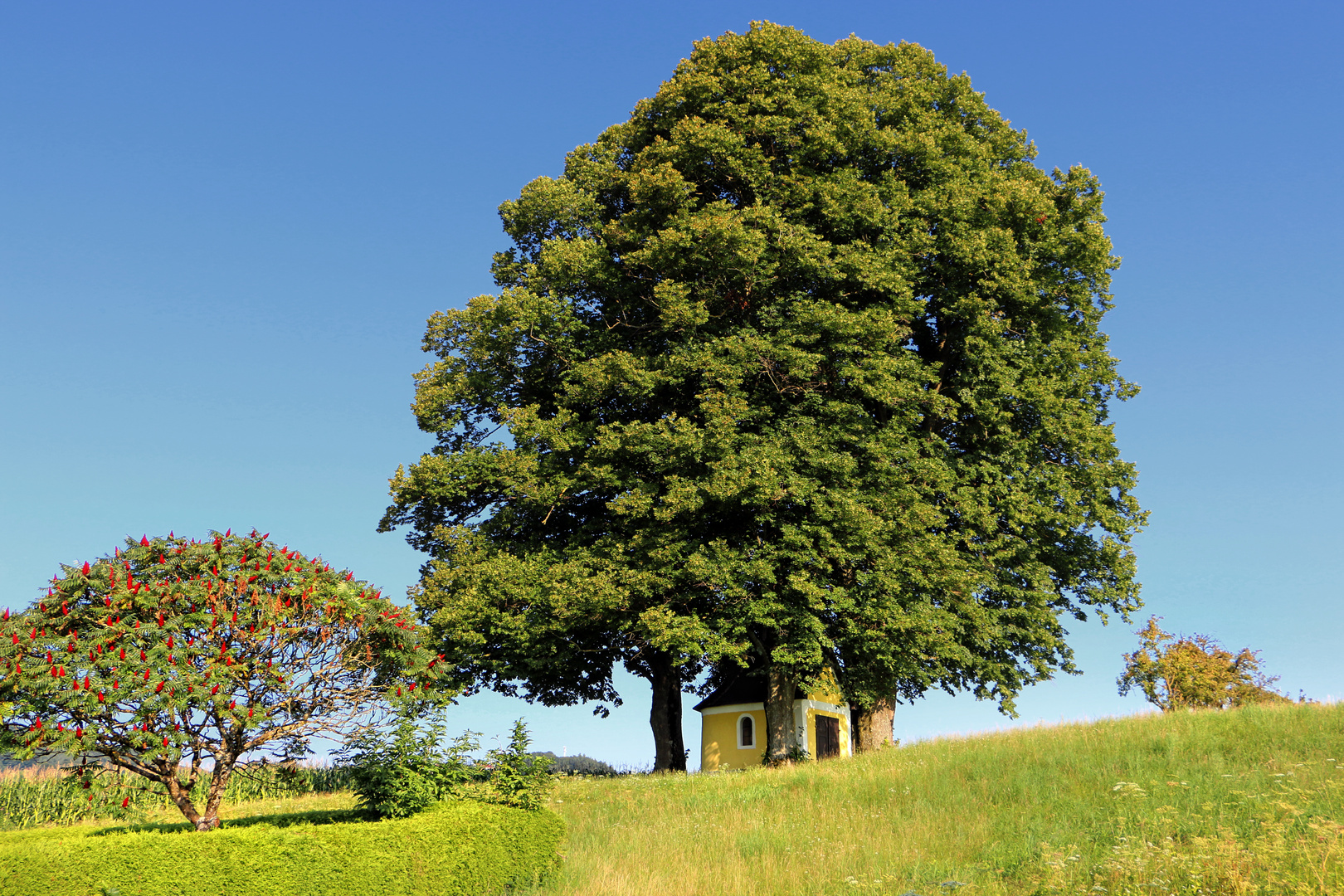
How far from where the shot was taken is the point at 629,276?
1066 inches

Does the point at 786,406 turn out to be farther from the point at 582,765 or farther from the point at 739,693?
the point at 582,765

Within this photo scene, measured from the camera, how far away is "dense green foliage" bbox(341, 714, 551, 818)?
1427 centimetres

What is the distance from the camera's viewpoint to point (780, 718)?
83.0 ft

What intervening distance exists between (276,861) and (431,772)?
268 cm

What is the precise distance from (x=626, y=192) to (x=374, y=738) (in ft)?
62.3

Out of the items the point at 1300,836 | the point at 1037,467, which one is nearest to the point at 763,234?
the point at 1037,467

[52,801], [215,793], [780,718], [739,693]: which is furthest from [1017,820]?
[52,801]

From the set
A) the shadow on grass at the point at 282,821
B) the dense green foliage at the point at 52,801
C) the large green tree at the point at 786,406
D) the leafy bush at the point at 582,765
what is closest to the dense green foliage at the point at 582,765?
the leafy bush at the point at 582,765

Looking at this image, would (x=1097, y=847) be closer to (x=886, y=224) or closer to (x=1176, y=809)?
(x=1176, y=809)

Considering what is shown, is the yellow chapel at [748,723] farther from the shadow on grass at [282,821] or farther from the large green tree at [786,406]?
the shadow on grass at [282,821]

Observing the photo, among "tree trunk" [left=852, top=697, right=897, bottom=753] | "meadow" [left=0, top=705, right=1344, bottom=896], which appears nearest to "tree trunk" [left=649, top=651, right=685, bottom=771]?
"tree trunk" [left=852, top=697, right=897, bottom=753]

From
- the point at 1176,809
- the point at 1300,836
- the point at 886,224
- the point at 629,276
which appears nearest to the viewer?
the point at 1300,836

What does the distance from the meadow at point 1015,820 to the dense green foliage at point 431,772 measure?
5.13 ft

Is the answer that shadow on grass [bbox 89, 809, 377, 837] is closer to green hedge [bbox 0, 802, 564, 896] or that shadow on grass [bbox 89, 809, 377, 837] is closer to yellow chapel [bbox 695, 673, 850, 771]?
green hedge [bbox 0, 802, 564, 896]
